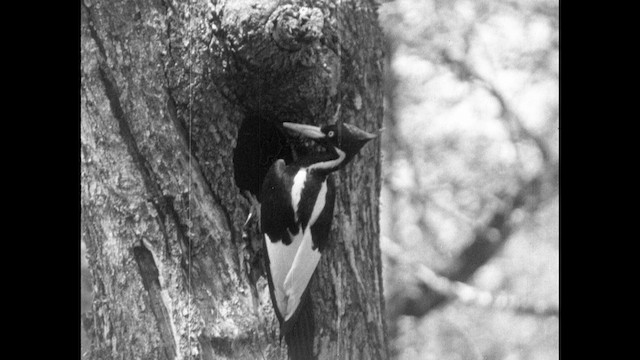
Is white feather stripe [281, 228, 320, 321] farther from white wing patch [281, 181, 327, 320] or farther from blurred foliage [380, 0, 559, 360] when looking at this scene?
blurred foliage [380, 0, 559, 360]

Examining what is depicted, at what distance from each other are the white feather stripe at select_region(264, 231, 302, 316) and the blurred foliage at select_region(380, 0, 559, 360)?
0.26 meters

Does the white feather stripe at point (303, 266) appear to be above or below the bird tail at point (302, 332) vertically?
above

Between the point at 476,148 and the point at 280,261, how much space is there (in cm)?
64

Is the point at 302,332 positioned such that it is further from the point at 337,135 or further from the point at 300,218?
the point at 337,135

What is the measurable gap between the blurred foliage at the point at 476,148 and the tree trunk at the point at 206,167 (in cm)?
7

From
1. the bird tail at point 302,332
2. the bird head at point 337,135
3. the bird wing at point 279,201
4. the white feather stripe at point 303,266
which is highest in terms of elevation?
the bird head at point 337,135

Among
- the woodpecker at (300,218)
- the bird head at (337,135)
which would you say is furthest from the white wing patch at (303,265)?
the bird head at (337,135)

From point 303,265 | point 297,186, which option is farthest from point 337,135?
point 303,265


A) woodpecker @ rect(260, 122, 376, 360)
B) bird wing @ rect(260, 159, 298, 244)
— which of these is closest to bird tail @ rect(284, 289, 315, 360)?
woodpecker @ rect(260, 122, 376, 360)

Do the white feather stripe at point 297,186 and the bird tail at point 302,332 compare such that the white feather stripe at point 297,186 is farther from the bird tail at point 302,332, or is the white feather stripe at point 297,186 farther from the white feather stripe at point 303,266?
the bird tail at point 302,332

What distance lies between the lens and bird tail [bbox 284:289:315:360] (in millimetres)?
2592

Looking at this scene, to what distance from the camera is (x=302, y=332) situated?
2604mm

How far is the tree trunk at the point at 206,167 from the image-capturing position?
8.34ft

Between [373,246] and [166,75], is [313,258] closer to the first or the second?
[373,246]
